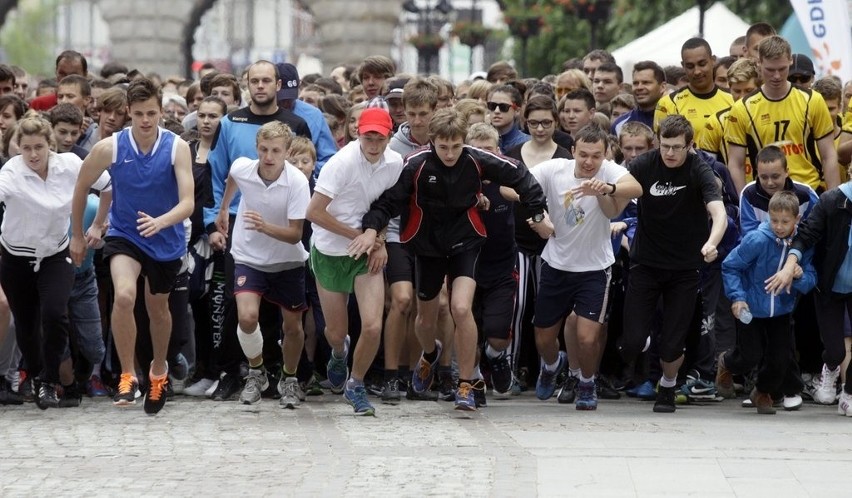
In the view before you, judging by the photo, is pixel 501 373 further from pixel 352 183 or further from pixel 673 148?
pixel 673 148

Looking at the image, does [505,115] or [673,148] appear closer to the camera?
[673,148]

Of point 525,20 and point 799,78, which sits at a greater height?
point 525,20

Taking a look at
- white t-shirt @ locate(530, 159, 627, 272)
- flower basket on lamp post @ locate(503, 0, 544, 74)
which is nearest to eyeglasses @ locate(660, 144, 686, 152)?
white t-shirt @ locate(530, 159, 627, 272)

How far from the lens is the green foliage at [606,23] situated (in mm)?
34156

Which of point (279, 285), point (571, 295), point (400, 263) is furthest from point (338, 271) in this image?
point (571, 295)

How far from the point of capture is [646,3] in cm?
3741

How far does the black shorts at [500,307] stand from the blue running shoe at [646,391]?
3.94 feet

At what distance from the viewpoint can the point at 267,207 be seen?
37.2 feet

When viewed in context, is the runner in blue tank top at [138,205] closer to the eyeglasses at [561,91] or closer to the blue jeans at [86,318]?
the blue jeans at [86,318]

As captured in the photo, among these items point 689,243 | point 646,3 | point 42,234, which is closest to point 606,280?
point 689,243

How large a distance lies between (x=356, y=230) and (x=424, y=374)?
137 centimetres

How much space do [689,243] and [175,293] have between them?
3.43 metres

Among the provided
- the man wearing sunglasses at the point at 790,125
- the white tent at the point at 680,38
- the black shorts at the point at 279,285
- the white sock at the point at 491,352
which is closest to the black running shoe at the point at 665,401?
the white sock at the point at 491,352

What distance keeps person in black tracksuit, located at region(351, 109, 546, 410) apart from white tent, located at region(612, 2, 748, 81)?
1209 centimetres
